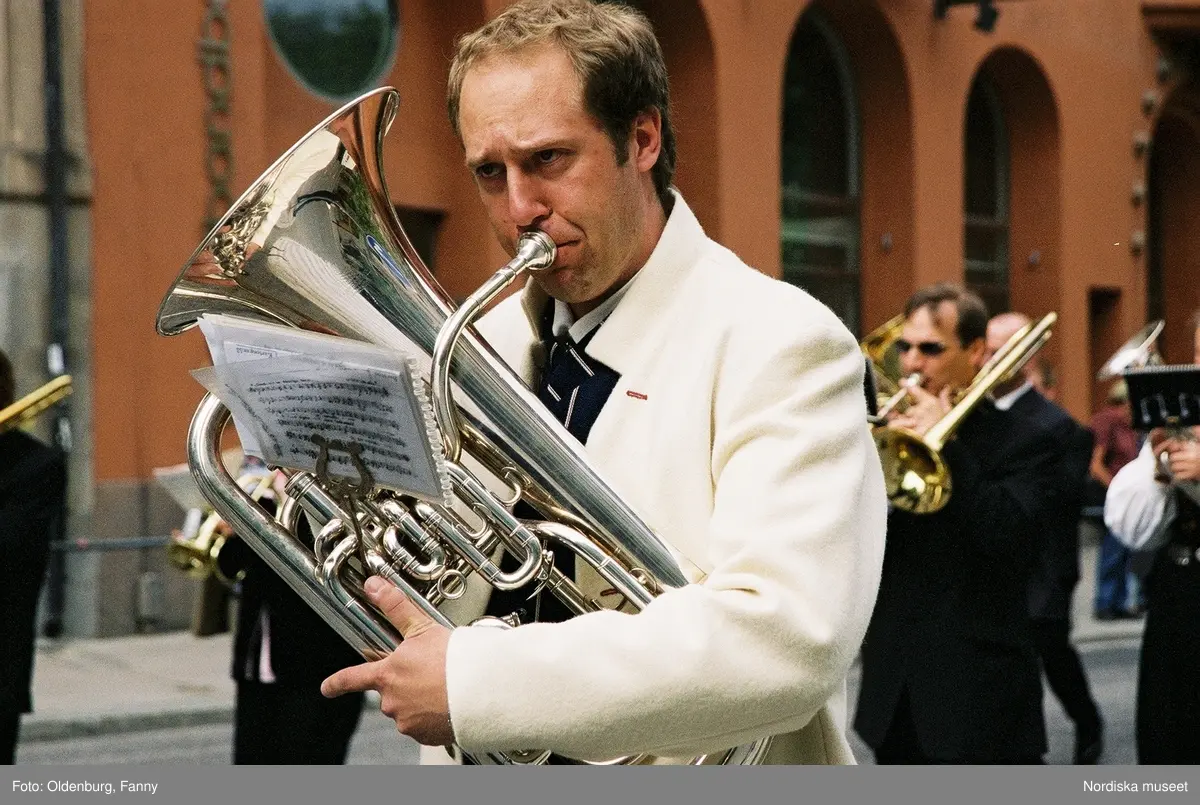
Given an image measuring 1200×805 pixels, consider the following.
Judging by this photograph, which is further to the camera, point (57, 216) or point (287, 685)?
point (57, 216)

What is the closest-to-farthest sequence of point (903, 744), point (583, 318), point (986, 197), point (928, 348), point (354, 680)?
point (354, 680) → point (583, 318) → point (903, 744) → point (928, 348) → point (986, 197)

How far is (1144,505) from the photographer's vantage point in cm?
522

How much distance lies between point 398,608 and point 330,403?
0.86 ft

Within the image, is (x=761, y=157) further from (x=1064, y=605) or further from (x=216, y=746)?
(x=216, y=746)

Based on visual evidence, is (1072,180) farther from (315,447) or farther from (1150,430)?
(315,447)

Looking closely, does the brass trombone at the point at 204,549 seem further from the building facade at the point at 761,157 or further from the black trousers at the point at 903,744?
the black trousers at the point at 903,744

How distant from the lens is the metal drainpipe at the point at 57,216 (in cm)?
1019

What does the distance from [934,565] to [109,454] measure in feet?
21.8

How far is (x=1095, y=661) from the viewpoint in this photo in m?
10.6

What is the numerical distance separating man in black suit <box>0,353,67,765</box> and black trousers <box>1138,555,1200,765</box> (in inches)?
130

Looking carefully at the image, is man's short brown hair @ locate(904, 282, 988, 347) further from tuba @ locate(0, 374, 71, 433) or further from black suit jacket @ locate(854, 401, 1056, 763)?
tuba @ locate(0, 374, 71, 433)

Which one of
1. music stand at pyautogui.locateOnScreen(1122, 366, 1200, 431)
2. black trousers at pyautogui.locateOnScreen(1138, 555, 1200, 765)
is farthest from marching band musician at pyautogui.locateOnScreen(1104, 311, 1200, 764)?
music stand at pyautogui.locateOnScreen(1122, 366, 1200, 431)

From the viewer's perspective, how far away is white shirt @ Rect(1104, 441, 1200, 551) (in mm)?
5168

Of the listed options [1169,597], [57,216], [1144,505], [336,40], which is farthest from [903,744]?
[336,40]
